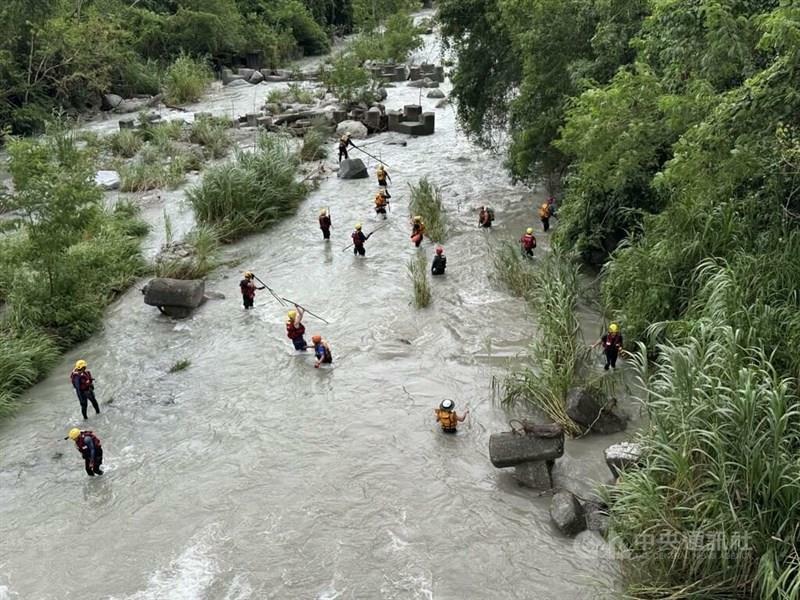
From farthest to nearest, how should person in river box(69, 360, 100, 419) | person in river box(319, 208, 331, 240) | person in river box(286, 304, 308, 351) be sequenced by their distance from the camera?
person in river box(319, 208, 331, 240), person in river box(286, 304, 308, 351), person in river box(69, 360, 100, 419)

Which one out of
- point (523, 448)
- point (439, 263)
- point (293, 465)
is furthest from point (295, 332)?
point (523, 448)

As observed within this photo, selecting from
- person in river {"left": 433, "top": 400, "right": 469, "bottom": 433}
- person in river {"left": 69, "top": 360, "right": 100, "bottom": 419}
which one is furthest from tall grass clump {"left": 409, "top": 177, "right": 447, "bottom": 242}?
person in river {"left": 69, "top": 360, "right": 100, "bottom": 419}

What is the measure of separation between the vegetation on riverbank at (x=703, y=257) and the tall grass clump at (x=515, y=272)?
91 centimetres

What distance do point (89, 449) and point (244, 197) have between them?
1070 cm

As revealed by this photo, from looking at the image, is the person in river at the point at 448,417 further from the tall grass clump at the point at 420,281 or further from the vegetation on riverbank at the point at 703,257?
the tall grass clump at the point at 420,281

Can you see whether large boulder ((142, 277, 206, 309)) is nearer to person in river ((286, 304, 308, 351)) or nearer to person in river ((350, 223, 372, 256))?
person in river ((286, 304, 308, 351))

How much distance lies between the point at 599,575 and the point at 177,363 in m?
8.25

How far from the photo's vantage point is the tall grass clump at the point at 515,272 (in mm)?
13695

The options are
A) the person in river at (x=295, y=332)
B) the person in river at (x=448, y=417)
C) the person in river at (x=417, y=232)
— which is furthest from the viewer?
the person in river at (x=417, y=232)

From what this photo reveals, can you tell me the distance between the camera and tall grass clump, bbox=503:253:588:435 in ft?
31.9

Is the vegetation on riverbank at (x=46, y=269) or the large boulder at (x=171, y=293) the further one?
the large boulder at (x=171, y=293)

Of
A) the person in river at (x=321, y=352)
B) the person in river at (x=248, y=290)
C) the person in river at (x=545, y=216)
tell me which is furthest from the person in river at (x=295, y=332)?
the person in river at (x=545, y=216)

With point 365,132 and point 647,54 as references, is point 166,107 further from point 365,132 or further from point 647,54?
point 647,54

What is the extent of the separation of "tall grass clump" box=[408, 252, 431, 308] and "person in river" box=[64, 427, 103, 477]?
6.56m
